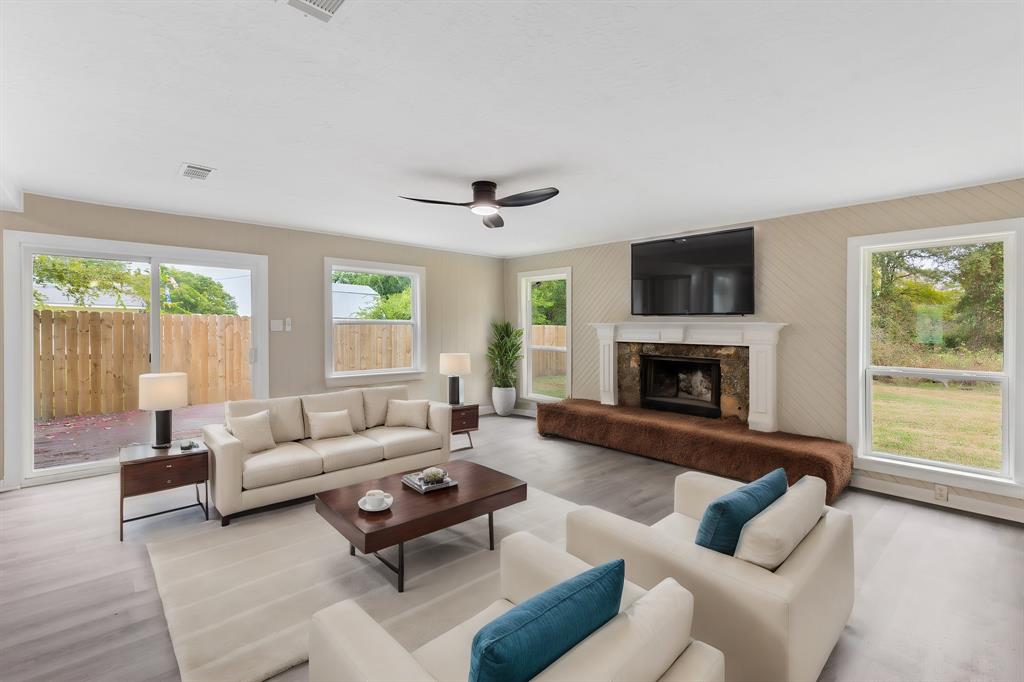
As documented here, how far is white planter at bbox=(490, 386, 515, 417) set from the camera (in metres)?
7.28

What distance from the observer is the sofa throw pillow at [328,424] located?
4.15 m

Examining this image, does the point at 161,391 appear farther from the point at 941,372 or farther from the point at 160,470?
the point at 941,372

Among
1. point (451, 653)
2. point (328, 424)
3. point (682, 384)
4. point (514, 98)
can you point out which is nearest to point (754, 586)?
point (451, 653)

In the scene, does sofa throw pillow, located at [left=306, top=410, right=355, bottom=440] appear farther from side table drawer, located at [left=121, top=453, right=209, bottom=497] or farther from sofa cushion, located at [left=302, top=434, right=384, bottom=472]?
side table drawer, located at [left=121, top=453, right=209, bottom=497]

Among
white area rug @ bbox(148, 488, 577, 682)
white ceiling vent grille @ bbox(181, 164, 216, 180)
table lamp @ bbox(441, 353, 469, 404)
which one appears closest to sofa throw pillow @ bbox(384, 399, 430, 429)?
table lamp @ bbox(441, 353, 469, 404)

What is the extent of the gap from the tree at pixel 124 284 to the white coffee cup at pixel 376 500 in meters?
3.44

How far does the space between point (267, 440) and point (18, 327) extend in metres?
2.36

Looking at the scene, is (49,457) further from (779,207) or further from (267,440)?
(779,207)

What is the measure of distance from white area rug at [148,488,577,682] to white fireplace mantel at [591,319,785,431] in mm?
2598

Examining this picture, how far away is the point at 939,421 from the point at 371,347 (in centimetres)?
596

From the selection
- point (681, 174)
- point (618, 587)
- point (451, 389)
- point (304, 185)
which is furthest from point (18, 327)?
point (681, 174)

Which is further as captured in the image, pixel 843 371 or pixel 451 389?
pixel 451 389

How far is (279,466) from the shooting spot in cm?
355

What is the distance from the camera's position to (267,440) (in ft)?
12.7
